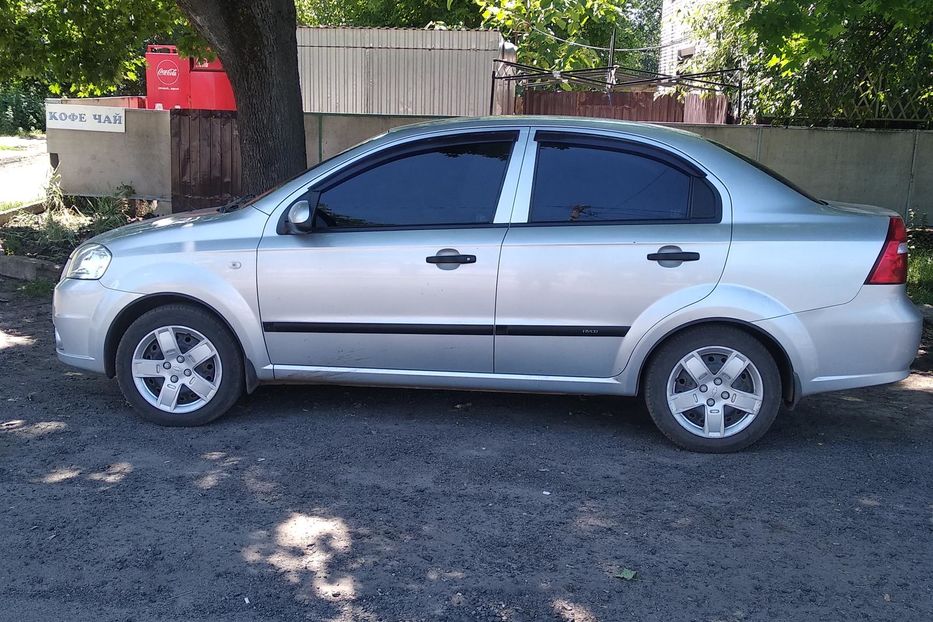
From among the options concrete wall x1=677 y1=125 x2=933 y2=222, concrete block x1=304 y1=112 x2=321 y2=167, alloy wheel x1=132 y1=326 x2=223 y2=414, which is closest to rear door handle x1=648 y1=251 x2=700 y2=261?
alloy wheel x1=132 y1=326 x2=223 y2=414

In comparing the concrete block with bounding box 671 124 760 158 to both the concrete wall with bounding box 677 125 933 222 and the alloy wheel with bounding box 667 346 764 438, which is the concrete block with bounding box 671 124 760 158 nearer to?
the concrete wall with bounding box 677 125 933 222

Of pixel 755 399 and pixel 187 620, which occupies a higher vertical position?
pixel 755 399

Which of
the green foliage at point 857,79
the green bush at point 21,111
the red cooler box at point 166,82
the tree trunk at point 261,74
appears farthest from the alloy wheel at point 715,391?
the green bush at point 21,111

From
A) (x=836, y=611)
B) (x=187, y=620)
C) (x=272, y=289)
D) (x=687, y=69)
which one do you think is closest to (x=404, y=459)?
(x=272, y=289)

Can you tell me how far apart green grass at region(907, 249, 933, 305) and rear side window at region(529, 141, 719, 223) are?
4177 millimetres

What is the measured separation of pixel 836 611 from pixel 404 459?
2297 mm

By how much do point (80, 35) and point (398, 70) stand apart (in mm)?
6276

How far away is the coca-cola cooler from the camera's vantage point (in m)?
17.1

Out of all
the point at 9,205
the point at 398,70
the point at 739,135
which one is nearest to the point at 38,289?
the point at 9,205

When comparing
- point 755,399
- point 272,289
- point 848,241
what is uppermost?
point 848,241

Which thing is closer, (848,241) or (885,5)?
(848,241)

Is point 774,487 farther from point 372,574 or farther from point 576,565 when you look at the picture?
point 372,574

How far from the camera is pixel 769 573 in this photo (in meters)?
3.90

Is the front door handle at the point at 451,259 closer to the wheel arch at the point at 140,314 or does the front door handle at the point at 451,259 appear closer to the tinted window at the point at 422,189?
the tinted window at the point at 422,189
